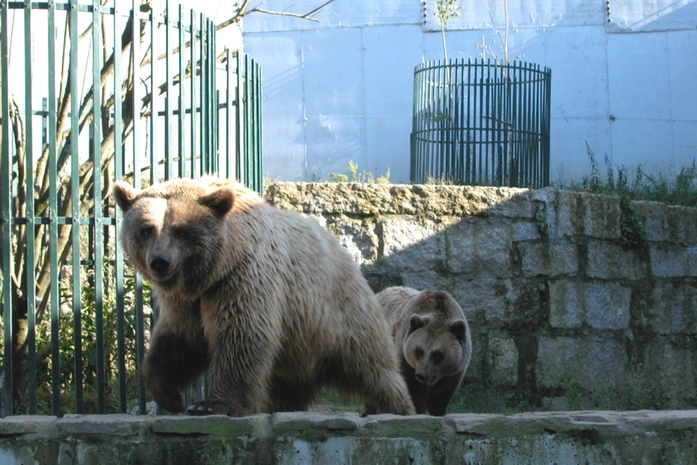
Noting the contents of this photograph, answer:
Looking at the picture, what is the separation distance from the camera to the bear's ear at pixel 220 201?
4031 millimetres

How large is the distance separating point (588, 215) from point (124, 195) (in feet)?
16.0

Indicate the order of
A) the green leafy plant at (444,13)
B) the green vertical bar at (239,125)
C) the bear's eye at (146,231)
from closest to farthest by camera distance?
the bear's eye at (146,231)
the green vertical bar at (239,125)
the green leafy plant at (444,13)

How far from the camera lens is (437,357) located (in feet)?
19.9

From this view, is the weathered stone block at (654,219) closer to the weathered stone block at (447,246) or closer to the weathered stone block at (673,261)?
the weathered stone block at (673,261)

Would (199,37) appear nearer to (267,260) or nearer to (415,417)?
(267,260)

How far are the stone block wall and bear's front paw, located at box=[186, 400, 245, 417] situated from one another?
349 centimetres

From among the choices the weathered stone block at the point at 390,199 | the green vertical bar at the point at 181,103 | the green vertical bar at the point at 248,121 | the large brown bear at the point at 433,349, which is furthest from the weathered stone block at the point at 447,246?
the green vertical bar at the point at 181,103

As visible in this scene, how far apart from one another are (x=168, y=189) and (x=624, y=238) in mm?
5133

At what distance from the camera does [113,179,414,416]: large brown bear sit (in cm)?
391

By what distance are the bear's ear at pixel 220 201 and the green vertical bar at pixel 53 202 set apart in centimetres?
91

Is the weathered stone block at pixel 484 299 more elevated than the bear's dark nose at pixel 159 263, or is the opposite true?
the bear's dark nose at pixel 159 263

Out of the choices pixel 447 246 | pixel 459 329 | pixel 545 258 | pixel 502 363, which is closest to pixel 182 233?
pixel 459 329

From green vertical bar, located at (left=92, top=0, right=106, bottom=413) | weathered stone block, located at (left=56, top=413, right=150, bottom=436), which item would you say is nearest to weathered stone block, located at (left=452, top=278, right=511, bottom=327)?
green vertical bar, located at (left=92, top=0, right=106, bottom=413)

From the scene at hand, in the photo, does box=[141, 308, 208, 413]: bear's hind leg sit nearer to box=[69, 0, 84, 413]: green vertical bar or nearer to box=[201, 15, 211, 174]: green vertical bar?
box=[69, 0, 84, 413]: green vertical bar
